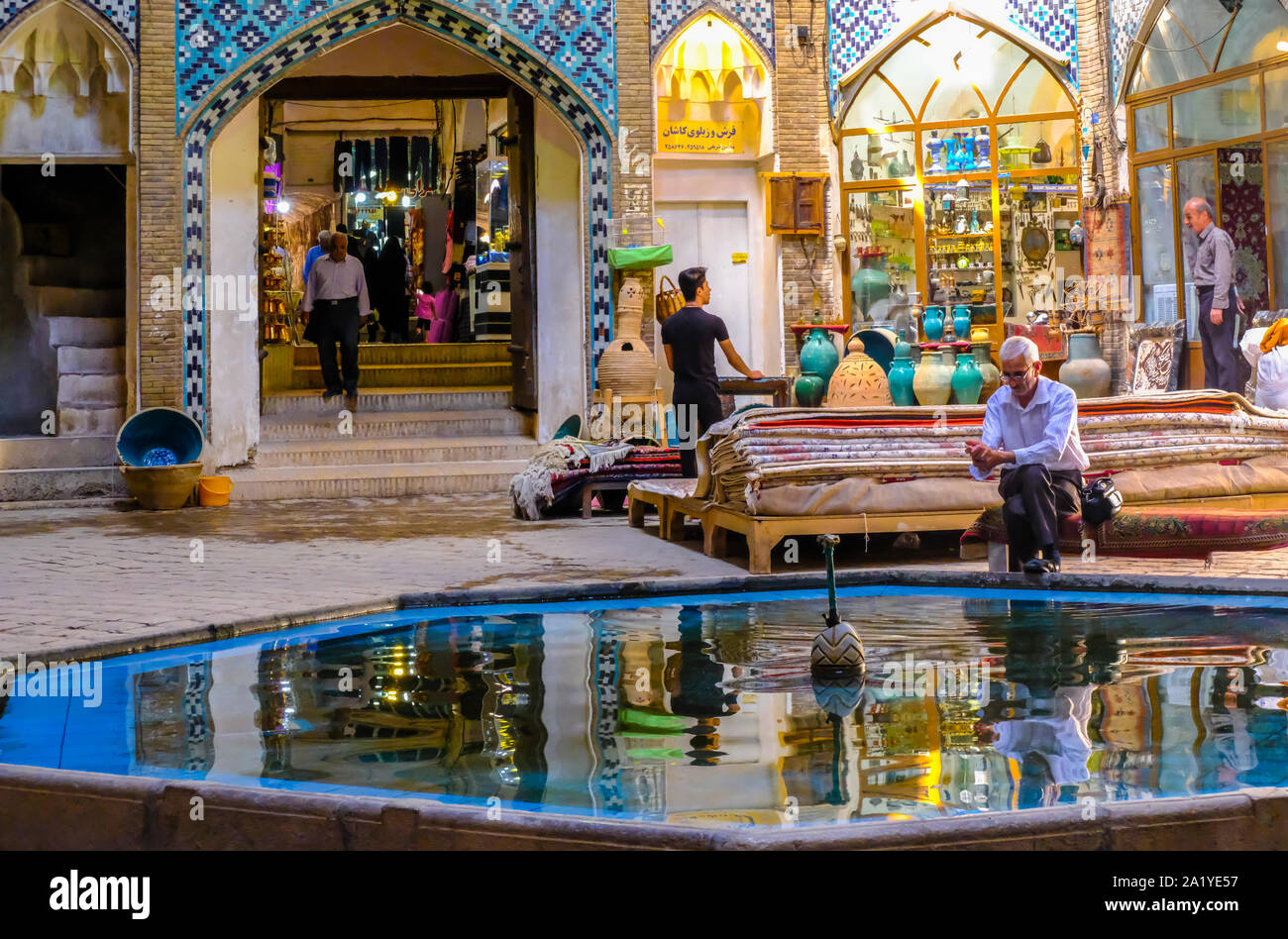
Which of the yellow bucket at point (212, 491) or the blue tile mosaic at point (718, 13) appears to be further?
the blue tile mosaic at point (718, 13)

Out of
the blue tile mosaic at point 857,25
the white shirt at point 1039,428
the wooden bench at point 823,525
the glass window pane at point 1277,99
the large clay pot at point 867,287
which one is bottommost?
the wooden bench at point 823,525

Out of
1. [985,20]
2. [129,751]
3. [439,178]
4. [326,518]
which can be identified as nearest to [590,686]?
[129,751]

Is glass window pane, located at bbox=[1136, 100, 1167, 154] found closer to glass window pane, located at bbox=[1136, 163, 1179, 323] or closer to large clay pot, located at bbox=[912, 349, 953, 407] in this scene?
glass window pane, located at bbox=[1136, 163, 1179, 323]

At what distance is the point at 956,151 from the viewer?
A: 14875mm

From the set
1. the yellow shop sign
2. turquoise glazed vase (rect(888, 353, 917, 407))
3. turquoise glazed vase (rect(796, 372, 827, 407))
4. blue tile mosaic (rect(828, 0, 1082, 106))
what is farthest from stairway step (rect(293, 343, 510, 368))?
turquoise glazed vase (rect(888, 353, 917, 407))

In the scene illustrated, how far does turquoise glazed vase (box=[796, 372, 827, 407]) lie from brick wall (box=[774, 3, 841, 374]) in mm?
3960

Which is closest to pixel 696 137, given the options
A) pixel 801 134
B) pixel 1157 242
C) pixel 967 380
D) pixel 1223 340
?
pixel 801 134

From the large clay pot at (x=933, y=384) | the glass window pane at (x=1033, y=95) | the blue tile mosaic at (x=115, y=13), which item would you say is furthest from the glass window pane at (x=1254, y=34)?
the blue tile mosaic at (x=115, y=13)

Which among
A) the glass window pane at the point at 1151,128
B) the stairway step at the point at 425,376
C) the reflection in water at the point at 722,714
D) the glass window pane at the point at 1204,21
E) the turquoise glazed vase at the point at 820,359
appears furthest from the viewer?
the stairway step at the point at 425,376

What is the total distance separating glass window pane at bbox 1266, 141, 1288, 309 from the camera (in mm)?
12305

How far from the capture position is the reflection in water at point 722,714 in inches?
131

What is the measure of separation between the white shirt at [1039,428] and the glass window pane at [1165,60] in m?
7.59

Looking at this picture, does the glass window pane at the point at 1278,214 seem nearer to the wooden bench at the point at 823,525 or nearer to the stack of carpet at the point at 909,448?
the stack of carpet at the point at 909,448
